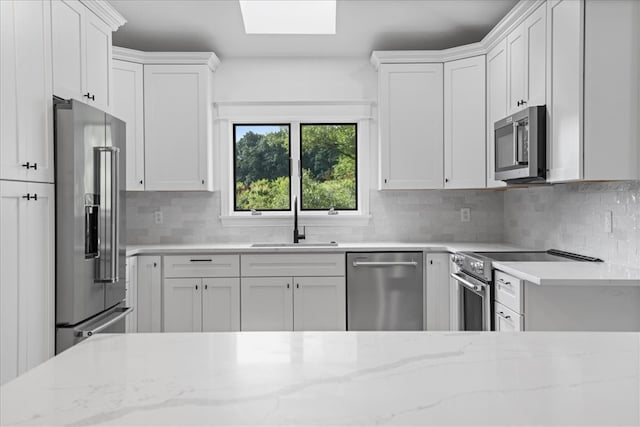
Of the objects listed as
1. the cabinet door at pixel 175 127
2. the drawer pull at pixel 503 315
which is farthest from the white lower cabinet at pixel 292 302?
the drawer pull at pixel 503 315

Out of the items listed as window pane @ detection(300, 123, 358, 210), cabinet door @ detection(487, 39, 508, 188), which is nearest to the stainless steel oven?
cabinet door @ detection(487, 39, 508, 188)

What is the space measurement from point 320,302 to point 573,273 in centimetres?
197

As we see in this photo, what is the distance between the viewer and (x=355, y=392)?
86cm

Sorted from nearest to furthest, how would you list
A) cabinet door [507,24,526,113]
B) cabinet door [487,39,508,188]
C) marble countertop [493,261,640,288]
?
marble countertop [493,261,640,288] < cabinet door [507,24,526,113] < cabinet door [487,39,508,188]

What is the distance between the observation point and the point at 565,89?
2.72 m

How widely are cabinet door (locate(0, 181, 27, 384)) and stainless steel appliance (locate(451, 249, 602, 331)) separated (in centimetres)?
243

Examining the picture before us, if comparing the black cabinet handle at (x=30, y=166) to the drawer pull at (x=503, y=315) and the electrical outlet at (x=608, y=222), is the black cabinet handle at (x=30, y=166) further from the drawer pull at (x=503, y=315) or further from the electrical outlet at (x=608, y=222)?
the electrical outlet at (x=608, y=222)

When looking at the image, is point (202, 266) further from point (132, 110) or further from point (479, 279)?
point (479, 279)

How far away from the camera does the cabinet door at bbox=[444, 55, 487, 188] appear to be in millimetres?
4035

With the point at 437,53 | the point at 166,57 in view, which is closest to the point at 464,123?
the point at 437,53

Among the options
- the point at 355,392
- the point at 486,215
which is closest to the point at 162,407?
the point at 355,392

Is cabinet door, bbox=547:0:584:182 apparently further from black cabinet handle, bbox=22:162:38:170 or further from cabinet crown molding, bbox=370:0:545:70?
black cabinet handle, bbox=22:162:38:170

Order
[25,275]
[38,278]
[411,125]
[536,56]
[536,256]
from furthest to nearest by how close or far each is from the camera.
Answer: [411,125] < [536,256] < [536,56] < [38,278] < [25,275]

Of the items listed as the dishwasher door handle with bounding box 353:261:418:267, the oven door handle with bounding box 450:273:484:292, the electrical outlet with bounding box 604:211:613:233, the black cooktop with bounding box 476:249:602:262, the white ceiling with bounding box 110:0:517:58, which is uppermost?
the white ceiling with bounding box 110:0:517:58
